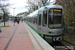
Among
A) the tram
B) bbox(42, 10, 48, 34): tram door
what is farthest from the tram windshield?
bbox(42, 10, 48, 34): tram door

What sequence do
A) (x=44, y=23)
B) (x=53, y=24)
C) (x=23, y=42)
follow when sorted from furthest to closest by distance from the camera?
1. (x=44, y=23)
2. (x=53, y=24)
3. (x=23, y=42)

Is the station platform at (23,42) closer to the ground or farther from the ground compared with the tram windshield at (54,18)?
closer to the ground

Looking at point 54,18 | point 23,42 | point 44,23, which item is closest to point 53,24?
point 54,18

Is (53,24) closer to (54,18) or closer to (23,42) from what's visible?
(54,18)

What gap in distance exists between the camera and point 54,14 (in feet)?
25.7

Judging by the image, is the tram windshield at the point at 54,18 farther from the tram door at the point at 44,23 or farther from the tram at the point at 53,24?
the tram door at the point at 44,23

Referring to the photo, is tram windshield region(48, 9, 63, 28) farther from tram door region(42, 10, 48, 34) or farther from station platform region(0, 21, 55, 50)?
station platform region(0, 21, 55, 50)

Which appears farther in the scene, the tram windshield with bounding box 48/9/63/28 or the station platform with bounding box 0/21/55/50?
the tram windshield with bounding box 48/9/63/28

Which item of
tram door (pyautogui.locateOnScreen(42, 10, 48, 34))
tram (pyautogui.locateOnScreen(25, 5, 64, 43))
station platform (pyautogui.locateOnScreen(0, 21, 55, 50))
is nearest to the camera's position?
station platform (pyautogui.locateOnScreen(0, 21, 55, 50))

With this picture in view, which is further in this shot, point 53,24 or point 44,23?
point 44,23

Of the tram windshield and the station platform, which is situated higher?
the tram windshield

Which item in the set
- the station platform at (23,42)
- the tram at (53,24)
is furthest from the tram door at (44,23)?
the station platform at (23,42)

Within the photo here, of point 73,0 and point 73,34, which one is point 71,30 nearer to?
point 73,34

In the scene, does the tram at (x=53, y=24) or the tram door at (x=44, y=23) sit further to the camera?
the tram door at (x=44, y=23)
